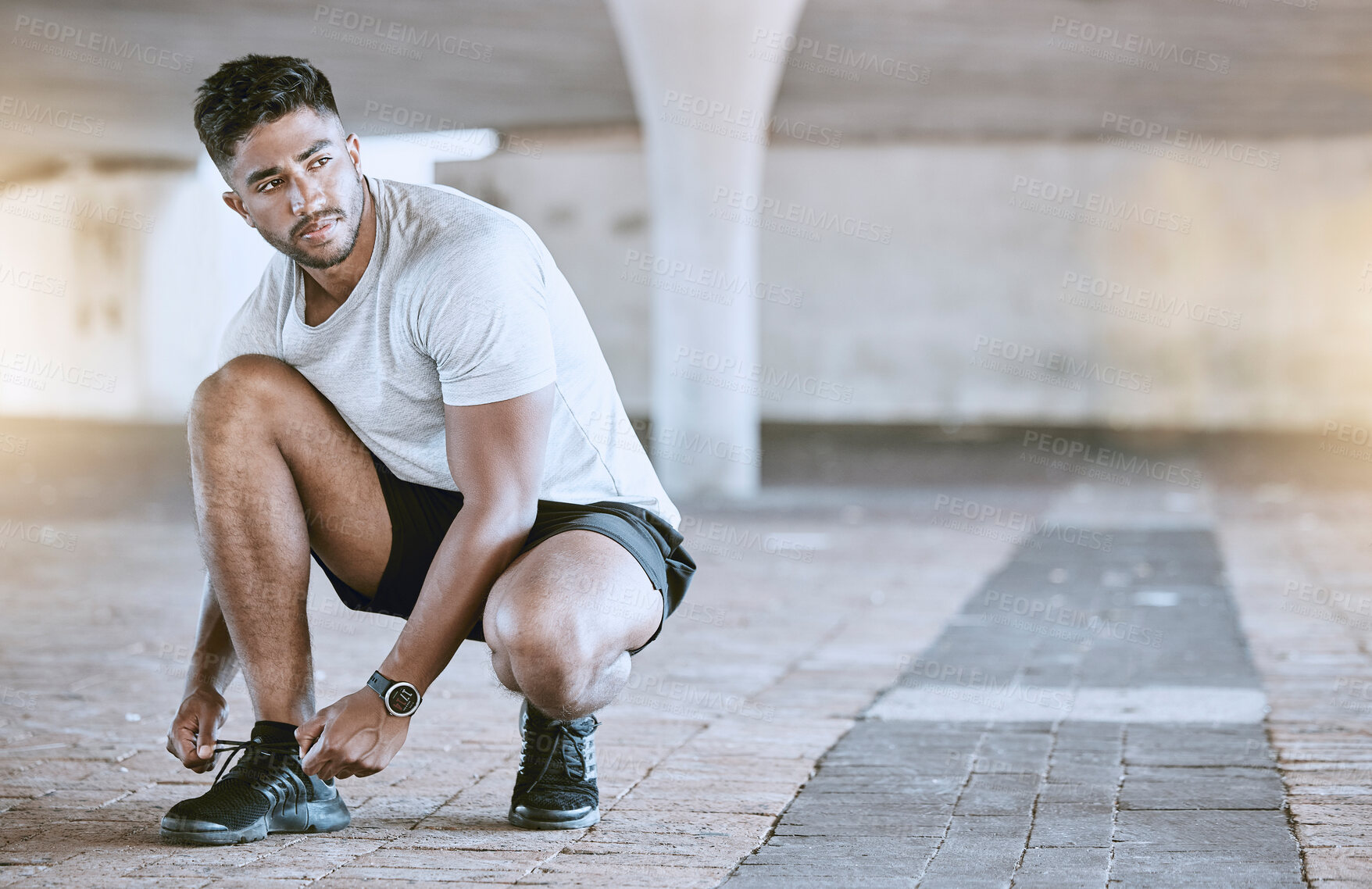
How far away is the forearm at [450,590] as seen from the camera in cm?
254

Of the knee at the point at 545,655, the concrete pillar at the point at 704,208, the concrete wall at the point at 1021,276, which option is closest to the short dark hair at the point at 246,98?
the knee at the point at 545,655

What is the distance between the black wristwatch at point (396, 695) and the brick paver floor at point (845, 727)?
0.92ft

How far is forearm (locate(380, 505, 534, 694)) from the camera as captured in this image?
100 inches

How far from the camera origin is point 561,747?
2.86 metres

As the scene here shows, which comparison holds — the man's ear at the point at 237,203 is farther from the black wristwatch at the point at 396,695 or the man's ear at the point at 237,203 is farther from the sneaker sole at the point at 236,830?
the sneaker sole at the point at 236,830

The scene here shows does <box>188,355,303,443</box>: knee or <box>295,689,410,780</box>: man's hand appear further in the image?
<box>188,355,303,443</box>: knee

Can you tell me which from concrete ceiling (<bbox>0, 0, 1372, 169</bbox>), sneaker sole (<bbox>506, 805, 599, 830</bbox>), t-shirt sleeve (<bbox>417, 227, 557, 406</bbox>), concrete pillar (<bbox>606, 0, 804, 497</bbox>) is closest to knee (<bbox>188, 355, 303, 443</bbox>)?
t-shirt sleeve (<bbox>417, 227, 557, 406</bbox>)

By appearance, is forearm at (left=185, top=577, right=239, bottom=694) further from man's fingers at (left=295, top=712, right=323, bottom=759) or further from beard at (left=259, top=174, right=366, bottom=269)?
beard at (left=259, top=174, right=366, bottom=269)

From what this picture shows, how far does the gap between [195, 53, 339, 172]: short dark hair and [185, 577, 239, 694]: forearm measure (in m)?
0.85

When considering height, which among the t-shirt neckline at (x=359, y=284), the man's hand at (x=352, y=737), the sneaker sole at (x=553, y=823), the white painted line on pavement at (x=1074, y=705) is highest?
the t-shirt neckline at (x=359, y=284)

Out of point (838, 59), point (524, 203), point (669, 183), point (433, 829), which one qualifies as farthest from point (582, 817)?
point (524, 203)

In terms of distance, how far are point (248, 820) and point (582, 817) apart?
2.00 ft

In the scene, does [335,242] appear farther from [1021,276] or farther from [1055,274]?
[1055,274]

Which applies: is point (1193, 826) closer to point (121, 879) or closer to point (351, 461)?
point (351, 461)
